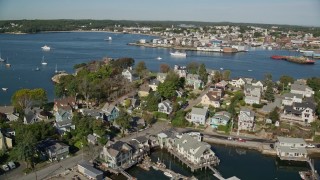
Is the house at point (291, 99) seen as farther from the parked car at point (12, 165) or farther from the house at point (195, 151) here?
the parked car at point (12, 165)

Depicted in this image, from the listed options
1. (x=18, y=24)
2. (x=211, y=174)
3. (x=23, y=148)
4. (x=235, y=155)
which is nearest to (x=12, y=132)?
(x=23, y=148)

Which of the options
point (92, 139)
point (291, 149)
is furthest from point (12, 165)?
A: point (291, 149)

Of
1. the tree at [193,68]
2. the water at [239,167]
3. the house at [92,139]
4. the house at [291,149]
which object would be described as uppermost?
the tree at [193,68]

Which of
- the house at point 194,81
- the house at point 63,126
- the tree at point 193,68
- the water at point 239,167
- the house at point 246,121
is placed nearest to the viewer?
the water at point 239,167

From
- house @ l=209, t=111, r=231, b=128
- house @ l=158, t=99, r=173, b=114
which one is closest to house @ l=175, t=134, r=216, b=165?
house @ l=209, t=111, r=231, b=128

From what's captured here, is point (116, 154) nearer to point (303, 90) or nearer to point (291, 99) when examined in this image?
point (291, 99)

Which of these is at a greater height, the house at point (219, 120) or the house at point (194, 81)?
the house at point (194, 81)

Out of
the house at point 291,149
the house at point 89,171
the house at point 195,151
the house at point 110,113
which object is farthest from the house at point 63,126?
the house at point 291,149
